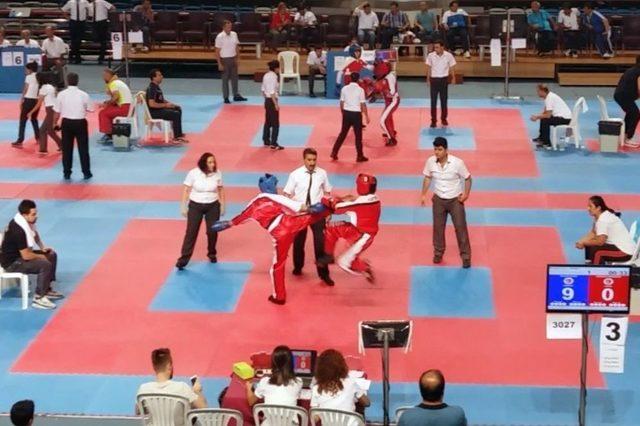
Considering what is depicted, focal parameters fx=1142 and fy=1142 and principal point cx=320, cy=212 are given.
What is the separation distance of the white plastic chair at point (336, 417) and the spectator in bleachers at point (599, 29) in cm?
2272

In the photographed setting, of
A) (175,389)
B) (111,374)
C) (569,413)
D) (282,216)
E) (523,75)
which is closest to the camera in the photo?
(175,389)

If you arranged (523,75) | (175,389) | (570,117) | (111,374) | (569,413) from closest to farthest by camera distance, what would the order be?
(175,389) < (569,413) < (111,374) < (570,117) < (523,75)

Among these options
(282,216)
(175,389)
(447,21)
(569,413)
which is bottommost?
(569,413)

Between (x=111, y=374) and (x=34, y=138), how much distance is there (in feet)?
42.2

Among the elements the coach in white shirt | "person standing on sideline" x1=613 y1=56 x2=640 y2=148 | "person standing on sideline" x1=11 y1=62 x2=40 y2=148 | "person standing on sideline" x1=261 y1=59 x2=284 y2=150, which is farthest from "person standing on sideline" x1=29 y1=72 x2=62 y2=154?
"person standing on sideline" x1=613 y1=56 x2=640 y2=148

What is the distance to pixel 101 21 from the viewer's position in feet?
109

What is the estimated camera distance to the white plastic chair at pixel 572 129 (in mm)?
23344

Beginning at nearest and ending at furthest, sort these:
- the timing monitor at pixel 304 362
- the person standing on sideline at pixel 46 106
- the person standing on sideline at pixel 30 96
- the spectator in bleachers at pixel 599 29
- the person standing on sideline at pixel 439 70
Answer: the timing monitor at pixel 304 362 < the person standing on sideline at pixel 46 106 < the person standing on sideline at pixel 30 96 < the person standing on sideline at pixel 439 70 < the spectator in bleachers at pixel 599 29

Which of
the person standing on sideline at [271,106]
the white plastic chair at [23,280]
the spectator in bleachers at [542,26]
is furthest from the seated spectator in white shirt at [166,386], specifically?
the spectator in bleachers at [542,26]

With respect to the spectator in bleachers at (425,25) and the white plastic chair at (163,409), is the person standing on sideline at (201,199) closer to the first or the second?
the white plastic chair at (163,409)

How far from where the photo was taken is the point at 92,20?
33.1m

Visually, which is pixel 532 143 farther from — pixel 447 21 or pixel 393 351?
pixel 393 351

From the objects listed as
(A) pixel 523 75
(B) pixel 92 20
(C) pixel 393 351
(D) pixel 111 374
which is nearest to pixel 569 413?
(C) pixel 393 351

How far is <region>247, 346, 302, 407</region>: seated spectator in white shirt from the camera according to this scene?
10.7 m
